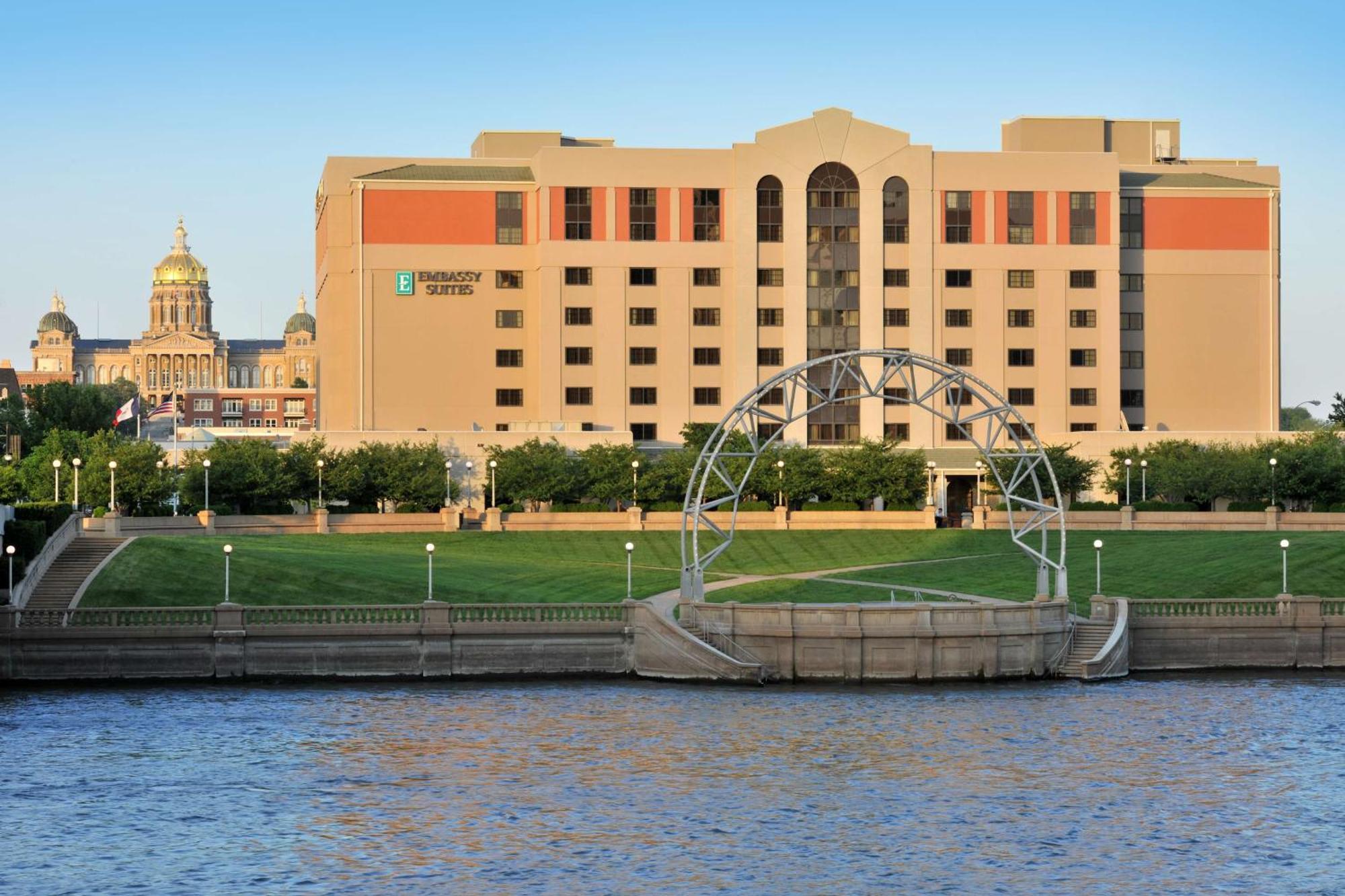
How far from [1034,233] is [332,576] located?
77.7m

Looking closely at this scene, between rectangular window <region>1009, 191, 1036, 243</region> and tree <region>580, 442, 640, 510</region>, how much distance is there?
1469 inches

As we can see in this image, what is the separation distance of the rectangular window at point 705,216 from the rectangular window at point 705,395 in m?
10.9

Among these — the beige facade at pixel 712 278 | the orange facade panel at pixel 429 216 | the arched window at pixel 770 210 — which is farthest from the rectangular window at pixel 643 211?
the orange facade panel at pixel 429 216

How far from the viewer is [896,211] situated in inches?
5768

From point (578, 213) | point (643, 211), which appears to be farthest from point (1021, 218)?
point (578, 213)

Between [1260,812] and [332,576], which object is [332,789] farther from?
[332,576]

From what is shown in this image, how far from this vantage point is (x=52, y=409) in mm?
169250

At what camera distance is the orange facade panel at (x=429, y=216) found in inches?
5659

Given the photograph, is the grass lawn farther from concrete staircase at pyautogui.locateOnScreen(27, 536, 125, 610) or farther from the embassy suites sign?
the embassy suites sign

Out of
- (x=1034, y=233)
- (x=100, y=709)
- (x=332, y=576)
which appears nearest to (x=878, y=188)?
(x=1034, y=233)

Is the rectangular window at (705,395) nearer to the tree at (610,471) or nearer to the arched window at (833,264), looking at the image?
the arched window at (833,264)

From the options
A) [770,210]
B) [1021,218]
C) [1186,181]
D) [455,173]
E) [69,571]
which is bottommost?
[69,571]

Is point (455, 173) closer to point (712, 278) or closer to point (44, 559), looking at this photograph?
point (712, 278)

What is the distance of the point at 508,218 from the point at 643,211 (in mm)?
10014
